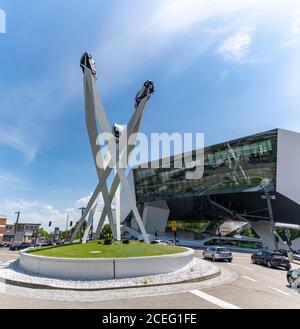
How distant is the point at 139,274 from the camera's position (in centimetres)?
1280

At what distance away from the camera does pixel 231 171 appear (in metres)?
54.7

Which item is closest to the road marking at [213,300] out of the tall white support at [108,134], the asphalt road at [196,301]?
the asphalt road at [196,301]

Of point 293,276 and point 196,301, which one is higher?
point 293,276

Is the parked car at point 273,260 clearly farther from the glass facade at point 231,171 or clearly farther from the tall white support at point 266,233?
the tall white support at point 266,233

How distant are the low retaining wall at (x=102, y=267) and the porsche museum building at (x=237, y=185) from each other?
31.1 meters

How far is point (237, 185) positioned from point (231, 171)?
326 cm

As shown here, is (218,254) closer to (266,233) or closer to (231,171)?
(231,171)

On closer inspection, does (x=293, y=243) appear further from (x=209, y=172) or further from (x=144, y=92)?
(x=144, y=92)

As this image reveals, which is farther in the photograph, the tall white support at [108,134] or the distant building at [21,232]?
the distant building at [21,232]

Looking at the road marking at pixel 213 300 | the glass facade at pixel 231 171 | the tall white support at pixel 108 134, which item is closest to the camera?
the road marking at pixel 213 300

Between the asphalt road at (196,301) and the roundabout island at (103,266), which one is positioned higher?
the roundabout island at (103,266)

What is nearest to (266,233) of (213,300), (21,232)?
(213,300)

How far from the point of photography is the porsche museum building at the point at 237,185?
4812 centimetres

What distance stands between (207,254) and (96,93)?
19.4 meters
